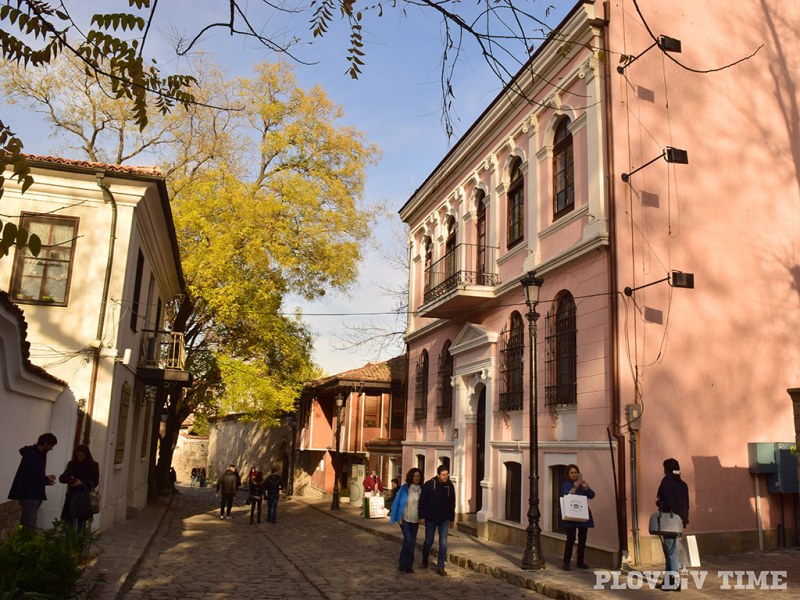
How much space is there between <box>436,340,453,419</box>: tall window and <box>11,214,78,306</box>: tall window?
9.84 metres

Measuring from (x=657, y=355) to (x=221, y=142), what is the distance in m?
19.7

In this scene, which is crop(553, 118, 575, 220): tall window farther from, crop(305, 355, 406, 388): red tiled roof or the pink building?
crop(305, 355, 406, 388): red tiled roof

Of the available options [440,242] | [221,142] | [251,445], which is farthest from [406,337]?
[251,445]

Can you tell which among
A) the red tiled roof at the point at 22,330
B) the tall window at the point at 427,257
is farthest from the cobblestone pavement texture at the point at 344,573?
the tall window at the point at 427,257

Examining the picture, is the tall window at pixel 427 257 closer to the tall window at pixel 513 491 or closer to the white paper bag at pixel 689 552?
the tall window at pixel 513 491

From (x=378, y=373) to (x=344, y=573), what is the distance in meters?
19.8

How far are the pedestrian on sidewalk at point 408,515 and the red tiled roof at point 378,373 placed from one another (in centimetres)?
1794

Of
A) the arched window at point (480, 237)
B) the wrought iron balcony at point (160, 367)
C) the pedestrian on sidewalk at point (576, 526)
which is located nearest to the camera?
Answer: the pedestrian on sidewalk at point (576, 526)

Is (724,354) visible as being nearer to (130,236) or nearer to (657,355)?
(657,355)

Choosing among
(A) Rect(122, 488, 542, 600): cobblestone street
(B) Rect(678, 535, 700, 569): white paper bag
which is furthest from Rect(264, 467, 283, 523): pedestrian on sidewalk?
(B) Rect(678, 535, 700, 569): white paper bag

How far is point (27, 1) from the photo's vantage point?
12.6ft

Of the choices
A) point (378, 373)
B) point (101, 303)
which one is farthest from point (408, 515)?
point (378, 373)

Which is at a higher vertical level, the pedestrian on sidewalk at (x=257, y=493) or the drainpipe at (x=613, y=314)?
the drainpipe at (x=613, y=314)

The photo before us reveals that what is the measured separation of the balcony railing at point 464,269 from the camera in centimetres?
1745
